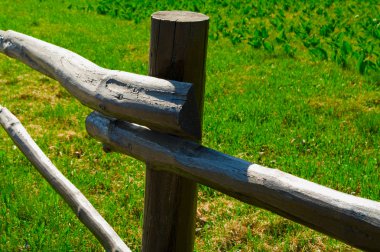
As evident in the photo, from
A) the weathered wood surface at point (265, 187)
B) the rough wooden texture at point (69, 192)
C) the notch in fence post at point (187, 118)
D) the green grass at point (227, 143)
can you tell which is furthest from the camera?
the green grass at point (227, 143)

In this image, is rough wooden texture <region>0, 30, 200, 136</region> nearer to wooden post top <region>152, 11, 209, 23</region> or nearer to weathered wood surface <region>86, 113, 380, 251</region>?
weathered wood surface <region>86, 113, 380, 251</region>

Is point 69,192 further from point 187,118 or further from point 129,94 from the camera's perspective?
point 187,118

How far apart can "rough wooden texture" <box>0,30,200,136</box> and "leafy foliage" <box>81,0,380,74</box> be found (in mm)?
5364

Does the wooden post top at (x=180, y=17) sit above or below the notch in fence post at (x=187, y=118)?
above

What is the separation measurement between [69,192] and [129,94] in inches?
49.4

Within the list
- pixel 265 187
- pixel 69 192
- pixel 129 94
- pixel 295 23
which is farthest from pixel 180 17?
pixel 295 23

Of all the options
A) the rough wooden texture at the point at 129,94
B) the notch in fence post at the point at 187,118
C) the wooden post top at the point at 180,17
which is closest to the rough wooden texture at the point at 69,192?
the notch in fence post at the point at 187,118

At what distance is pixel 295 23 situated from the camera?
33.9ft

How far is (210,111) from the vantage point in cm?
591

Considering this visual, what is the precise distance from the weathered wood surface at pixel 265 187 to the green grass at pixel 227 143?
1.41m

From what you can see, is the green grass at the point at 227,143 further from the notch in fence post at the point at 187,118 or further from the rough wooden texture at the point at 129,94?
the rough wooden texture at the point at 129,94

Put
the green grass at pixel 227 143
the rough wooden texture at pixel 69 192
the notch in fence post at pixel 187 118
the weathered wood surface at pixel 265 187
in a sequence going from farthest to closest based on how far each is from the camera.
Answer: the green grass at pixel 227 143
the rough wooden texture at pixel 69 192
the notch in fence post at pixel 187 118
the weathered wood surface at pixel 265 187

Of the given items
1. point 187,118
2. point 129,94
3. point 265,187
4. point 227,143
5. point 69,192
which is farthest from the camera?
point 227,143

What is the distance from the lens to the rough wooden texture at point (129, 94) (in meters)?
2.02
